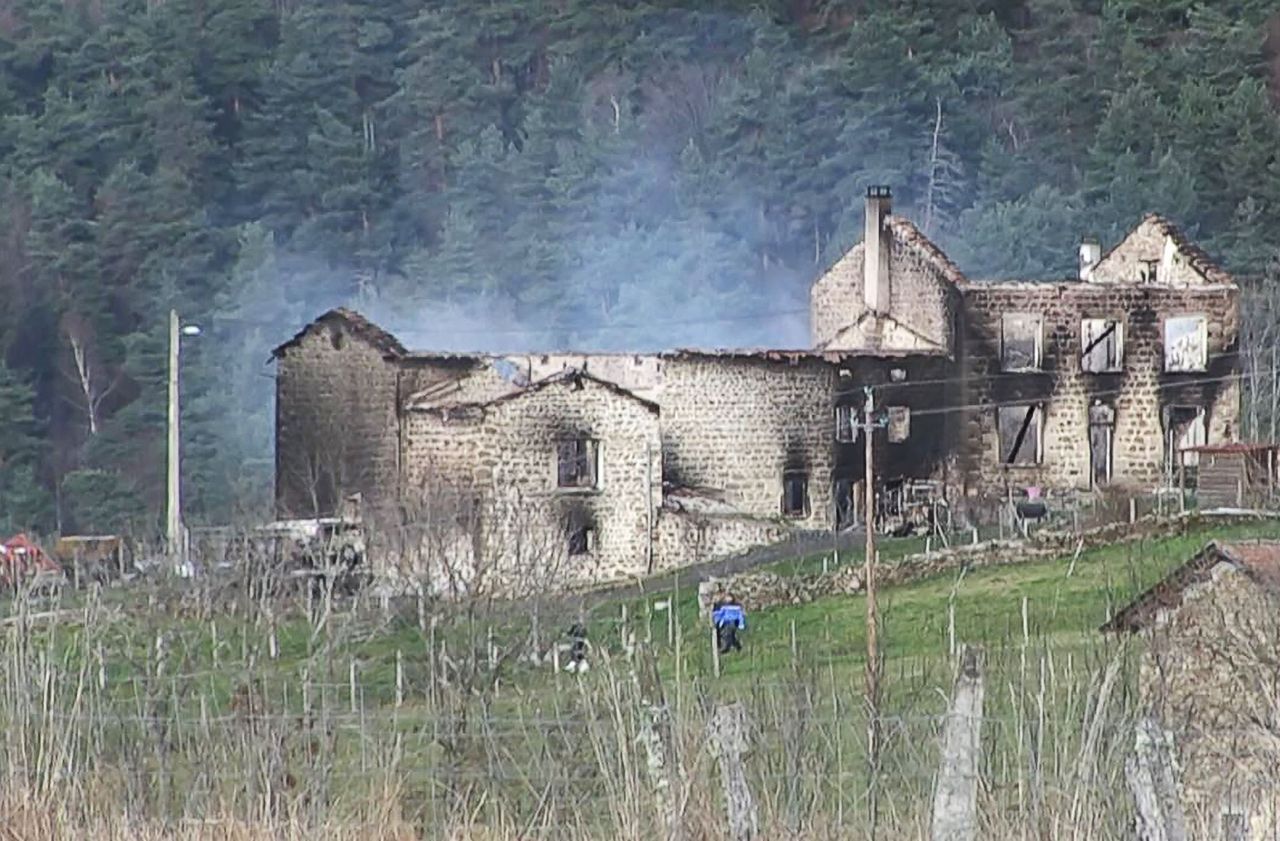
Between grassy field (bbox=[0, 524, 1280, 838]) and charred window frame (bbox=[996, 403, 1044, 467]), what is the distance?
11.8 m

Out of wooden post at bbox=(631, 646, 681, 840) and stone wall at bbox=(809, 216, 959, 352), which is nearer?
wooden post at bbox=(631, 646, 681, 840)

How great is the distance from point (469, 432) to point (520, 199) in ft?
114

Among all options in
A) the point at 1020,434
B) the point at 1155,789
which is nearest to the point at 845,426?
the point at 1020,434

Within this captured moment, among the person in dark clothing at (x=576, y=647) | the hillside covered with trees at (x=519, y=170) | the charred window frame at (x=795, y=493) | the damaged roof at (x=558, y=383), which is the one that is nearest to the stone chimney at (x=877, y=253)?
the charred window frame at (x=795, y=493)

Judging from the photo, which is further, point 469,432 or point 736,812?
point 469,432

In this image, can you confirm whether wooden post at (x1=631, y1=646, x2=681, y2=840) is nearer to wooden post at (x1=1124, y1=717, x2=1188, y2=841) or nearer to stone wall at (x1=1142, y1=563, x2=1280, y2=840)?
wooden post at (x1=1124, y1=717, x2=1188, y2=841)

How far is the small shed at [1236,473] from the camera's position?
1806 inches

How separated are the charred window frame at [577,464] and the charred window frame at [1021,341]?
6.40 meters

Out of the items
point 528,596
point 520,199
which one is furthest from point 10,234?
point 528,596

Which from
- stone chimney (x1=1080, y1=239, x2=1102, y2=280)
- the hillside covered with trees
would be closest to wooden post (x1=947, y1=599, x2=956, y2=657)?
stone chimney (x1=1080, y1=239, x2=1102, y2=280)

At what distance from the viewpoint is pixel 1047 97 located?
84375 mm

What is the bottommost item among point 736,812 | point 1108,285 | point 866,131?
point 736,812

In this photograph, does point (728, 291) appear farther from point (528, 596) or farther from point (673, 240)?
point (528, 596)

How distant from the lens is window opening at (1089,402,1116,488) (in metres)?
50.7
